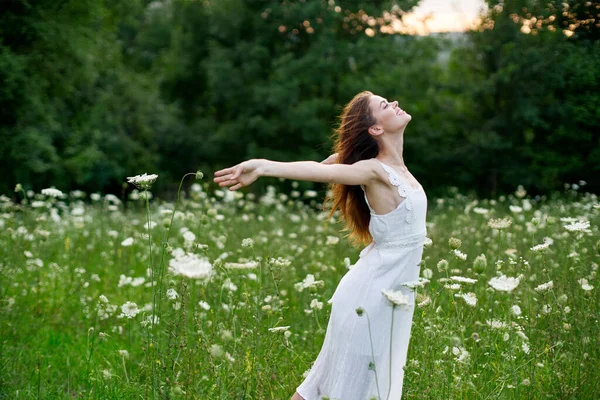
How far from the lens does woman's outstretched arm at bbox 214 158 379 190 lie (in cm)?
254

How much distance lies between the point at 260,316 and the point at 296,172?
2.24ft

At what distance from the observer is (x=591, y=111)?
682 cm

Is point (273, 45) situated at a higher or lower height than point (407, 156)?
higher

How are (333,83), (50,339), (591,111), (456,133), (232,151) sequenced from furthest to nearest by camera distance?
(232,151)
(333,83)
(456,133)
(591,111)
(50,339)

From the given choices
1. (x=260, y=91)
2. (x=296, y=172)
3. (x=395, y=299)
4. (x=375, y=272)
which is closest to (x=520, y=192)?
(x=375, y=272)

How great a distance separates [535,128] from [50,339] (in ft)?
49.5

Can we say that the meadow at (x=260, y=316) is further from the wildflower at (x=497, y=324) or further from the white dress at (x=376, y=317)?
the white dress at (x=376, y=317)

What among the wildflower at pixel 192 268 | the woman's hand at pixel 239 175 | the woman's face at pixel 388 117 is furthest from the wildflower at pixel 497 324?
the wildflower at pixel 192 268

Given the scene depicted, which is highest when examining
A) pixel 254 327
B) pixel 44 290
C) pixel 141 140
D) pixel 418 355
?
pixel 254 327

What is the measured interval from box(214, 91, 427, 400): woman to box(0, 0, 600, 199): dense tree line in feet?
33.3

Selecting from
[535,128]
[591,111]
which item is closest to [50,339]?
[591,111]

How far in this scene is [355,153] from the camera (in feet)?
10.7

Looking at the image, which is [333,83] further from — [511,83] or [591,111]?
[591,111]

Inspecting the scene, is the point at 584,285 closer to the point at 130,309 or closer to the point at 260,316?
the point at 260,316
